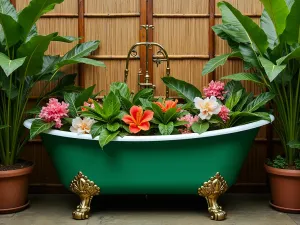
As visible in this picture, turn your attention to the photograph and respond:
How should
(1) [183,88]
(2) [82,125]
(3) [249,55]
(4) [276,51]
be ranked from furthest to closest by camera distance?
(1) [183,88] < (3) [249,55] < (4) [276,51] < (2) [82,125]

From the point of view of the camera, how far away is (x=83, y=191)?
2869 millimetres

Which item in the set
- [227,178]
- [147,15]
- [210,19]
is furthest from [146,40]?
[227,178]

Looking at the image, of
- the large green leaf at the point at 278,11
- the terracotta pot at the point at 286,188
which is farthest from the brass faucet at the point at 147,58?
the terracotta pot at the point at 286,188

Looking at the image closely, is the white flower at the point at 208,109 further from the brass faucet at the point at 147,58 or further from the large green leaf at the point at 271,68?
the brass faucet at the point at 147,58

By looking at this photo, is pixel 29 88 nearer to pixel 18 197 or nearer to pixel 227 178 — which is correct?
pixel 18 197

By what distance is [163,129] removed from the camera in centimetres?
275

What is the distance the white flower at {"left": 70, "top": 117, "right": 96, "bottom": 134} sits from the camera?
9.12 feet

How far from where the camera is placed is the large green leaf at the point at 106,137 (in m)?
2.65

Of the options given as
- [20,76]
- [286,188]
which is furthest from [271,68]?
[20,76]

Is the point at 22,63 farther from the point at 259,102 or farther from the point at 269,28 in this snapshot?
the point at 269,28

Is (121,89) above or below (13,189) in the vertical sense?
above

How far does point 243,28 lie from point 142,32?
2.36 ft

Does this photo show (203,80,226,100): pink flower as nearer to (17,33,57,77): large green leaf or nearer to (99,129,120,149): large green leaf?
(99,129,120,149): large green leaf

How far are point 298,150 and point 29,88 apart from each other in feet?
5.80
